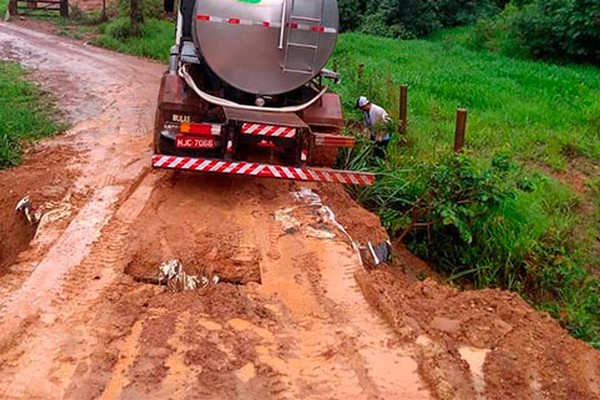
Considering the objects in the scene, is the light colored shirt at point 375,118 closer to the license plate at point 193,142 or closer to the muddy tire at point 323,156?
the muddy tire at point 323,156

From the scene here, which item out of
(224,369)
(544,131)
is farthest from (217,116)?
(544,131)

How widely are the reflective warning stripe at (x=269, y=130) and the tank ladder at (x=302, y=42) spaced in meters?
0.74

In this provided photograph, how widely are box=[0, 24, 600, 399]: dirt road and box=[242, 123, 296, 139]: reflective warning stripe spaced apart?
0.69 m

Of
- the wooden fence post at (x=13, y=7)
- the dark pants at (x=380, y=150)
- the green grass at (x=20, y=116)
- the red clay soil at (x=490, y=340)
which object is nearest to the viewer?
the red clay soil at (x=490, y=340)

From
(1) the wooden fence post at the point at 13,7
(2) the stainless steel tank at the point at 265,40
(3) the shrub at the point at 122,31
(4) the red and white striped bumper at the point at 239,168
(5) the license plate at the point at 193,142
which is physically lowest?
(4) the red and white striped bumper at the point at 239,168

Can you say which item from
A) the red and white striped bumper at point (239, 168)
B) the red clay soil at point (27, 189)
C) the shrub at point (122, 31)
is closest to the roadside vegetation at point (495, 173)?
the shrub at point (122, 31)

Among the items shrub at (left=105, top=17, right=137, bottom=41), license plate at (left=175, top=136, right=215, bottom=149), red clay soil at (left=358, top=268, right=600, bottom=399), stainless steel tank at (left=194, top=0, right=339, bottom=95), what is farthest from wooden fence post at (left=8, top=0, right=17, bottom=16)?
red clay soil at (left=358, top=268, right=600, bottom=399)

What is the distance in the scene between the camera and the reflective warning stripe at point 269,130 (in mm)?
7621

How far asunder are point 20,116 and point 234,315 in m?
7.57

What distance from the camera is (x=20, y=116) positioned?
11242 mm

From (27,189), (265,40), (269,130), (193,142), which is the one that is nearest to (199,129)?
(193,142)

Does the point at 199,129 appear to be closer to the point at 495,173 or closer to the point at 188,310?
the point at 188,310

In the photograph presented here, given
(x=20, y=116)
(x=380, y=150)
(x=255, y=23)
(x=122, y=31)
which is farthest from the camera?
(x=122, y=31)

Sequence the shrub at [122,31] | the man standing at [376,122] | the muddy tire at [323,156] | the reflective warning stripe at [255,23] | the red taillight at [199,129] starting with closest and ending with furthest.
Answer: the reflective warning stripe at [255,23] → the red taillight at [199,129] → the muddy tire at [323,156] → the man standing at [376,122] → the shrub at [122,31]
